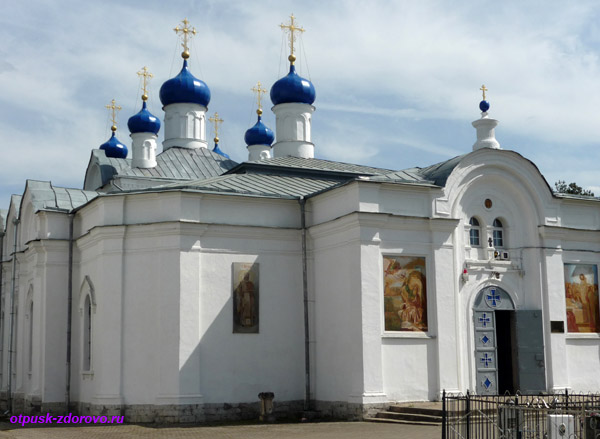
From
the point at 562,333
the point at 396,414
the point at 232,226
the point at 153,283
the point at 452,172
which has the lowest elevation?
the point at 396,414

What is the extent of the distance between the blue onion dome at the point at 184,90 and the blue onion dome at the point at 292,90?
8.58 feet

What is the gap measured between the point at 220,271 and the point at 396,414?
171 inches

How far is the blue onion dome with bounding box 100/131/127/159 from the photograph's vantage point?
28.1 meters

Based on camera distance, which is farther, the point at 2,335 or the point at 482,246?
the point at 2,335

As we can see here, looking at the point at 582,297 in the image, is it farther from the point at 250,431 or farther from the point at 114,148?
the point at 114,148

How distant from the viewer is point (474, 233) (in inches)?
676

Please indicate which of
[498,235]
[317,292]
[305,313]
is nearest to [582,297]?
[498,235]

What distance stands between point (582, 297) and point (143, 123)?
→ 13105 millimetres

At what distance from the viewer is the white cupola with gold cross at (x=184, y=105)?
24141 millimetres

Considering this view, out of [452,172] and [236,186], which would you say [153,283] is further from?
[452,172]

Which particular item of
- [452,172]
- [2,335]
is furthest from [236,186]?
[2,335]

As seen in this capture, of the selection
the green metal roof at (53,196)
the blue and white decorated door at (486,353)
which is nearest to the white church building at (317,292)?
the blue and white decorated door at (486,353)

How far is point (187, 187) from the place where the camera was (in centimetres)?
1636

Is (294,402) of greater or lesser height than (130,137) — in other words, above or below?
below
